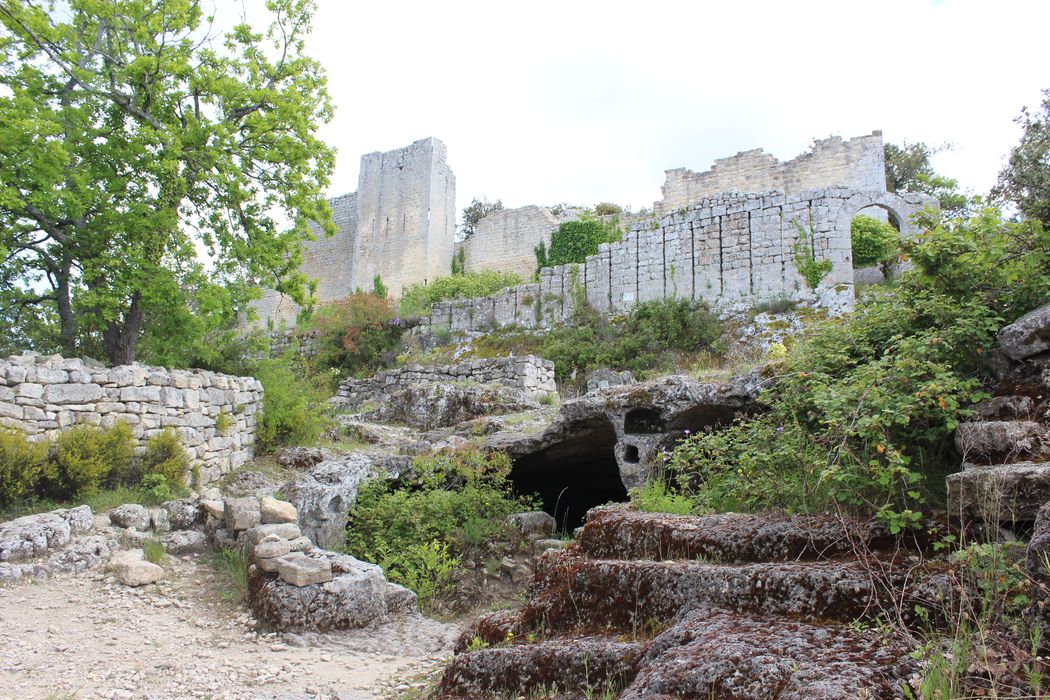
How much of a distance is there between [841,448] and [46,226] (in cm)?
1020

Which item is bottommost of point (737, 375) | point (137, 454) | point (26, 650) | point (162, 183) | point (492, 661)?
point (26, 650)

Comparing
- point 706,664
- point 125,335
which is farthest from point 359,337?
point 706,664

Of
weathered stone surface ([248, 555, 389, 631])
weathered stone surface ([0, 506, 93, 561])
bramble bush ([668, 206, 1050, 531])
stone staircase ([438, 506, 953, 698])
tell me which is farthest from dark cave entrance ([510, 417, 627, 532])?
weathered stone surface ([0, 506, 93, 561])

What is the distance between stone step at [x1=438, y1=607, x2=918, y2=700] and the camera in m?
2.63

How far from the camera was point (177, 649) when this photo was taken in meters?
5.29

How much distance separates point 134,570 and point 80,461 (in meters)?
1.90

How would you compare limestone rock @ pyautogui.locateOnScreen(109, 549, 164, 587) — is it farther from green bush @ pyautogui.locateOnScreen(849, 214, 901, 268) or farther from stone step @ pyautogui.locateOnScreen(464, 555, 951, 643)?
green bush @ pyautogui.locateOnScreen(849, 214, 901, 268)

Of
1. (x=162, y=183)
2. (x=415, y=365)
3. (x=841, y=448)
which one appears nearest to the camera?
(x=841, y=448)

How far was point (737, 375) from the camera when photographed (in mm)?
8102

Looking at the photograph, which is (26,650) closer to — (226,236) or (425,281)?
(226,236)

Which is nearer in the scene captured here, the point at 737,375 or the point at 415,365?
the point at 737,375

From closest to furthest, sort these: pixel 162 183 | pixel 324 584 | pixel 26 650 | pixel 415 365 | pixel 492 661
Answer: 1. pixel 492 661
2. pixel 26 650
3. pixel 324 584
4. pixel 162 183
5. pixel 415 365

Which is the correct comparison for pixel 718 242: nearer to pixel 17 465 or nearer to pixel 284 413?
pixel 284 413

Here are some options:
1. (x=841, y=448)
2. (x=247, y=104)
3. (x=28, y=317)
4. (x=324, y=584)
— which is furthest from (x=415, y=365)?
(x=841, y=448)
